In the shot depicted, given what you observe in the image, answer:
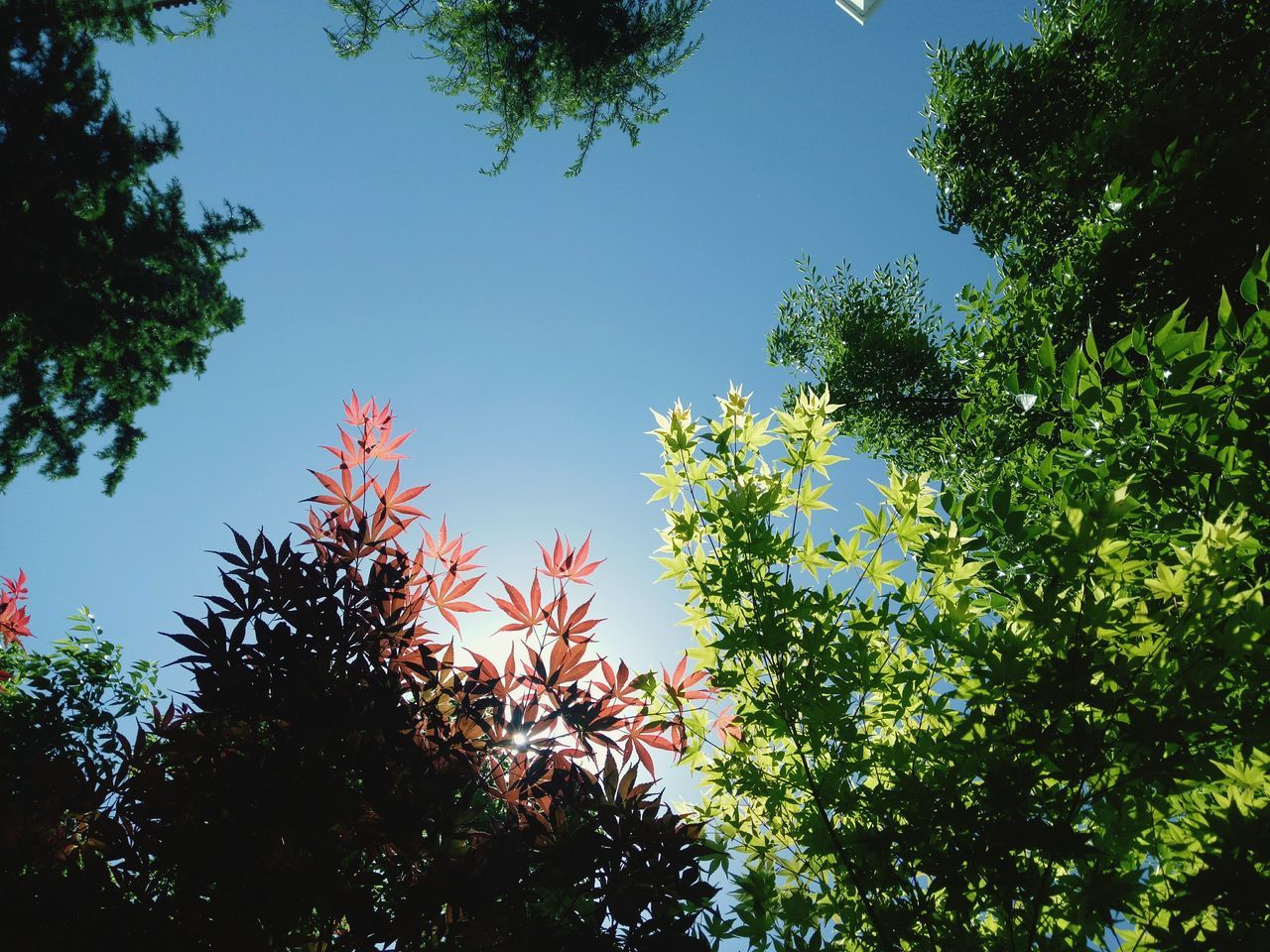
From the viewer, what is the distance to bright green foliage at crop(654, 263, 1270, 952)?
140 cm

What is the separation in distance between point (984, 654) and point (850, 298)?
7.22 metres

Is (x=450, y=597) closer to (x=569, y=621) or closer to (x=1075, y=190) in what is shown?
(x=569, y=621)

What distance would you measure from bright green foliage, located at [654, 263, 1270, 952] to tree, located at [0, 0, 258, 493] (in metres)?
8.11

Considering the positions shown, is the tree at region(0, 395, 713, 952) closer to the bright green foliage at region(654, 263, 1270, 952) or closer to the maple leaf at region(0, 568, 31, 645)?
the bright green foliage at region(654, 263, 1270, 952)

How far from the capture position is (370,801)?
191 cm

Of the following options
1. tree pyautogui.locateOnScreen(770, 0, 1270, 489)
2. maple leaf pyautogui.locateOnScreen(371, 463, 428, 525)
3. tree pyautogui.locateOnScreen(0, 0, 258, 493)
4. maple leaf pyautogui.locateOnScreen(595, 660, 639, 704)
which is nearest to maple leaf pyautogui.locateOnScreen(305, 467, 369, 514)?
maple leaf pyautogui.locateOnScreen(371, 463, 428, 525)

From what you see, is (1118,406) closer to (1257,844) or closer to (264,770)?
(1257,844)

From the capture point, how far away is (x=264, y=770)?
1.95m

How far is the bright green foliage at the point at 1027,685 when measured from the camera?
4.58ft

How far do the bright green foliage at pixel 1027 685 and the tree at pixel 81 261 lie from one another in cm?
811

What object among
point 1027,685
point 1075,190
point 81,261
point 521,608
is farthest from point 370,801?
A: point 81,261

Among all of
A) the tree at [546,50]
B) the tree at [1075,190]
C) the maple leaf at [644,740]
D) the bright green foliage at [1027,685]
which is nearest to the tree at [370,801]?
the maple leaf at [644,740]

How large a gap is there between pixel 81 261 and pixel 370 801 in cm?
804

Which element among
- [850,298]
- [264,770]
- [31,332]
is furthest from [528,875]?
[31,332]
